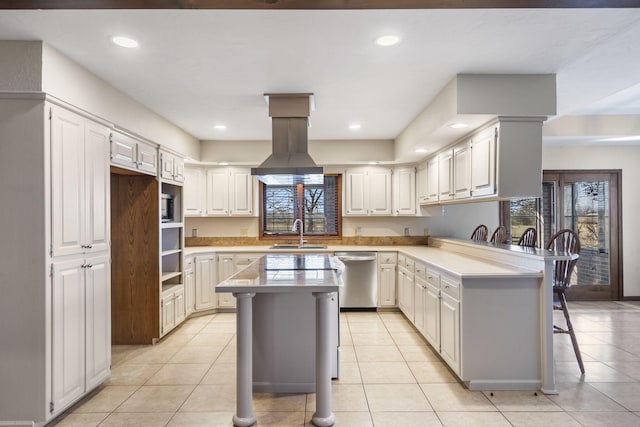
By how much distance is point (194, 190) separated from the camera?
5641 millimetres

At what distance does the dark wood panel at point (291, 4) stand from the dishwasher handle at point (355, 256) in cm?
400

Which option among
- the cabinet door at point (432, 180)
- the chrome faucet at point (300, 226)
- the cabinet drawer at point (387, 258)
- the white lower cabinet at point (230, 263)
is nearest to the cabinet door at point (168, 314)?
the white lower cabinet at point (230, 263)

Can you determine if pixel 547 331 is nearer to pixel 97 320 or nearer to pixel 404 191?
pixel 404 191

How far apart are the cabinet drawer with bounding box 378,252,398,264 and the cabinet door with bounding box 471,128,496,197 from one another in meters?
1.84

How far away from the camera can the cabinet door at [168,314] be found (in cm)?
414

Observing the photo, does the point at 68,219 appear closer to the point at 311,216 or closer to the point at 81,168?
the point at 81,168

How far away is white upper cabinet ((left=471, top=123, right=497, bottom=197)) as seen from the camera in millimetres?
3275

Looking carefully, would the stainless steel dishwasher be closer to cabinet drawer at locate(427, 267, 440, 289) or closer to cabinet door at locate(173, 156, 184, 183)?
cabinet drawer at locate(427, 267, 440, 289)

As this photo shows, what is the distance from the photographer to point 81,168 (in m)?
2.69

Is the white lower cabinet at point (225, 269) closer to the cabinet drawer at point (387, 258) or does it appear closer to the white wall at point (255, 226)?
the white wall at point (255, 226)

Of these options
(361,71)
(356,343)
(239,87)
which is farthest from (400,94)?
(356,343)

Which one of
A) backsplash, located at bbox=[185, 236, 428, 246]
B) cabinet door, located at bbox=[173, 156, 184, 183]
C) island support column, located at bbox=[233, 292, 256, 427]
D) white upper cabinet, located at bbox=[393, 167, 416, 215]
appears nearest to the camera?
island support column, located at bbox=[233, 292, 256, 427]

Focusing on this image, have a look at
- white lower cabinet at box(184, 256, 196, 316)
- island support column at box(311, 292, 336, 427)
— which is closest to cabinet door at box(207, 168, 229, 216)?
white lower cabinet at box(184, 256, 196, 316)

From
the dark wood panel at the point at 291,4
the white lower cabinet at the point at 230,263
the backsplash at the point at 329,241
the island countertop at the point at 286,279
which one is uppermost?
the dark wood panel at the point at 291,4
